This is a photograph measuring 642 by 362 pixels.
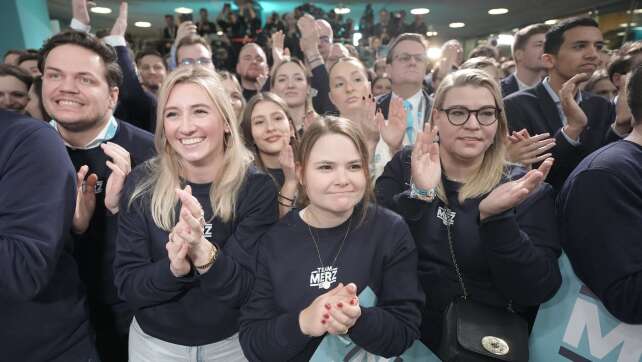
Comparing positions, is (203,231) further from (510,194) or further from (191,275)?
(510,194)

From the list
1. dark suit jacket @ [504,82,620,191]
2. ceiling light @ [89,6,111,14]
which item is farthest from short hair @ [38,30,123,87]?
ceiling light @ [89,6,111,14]

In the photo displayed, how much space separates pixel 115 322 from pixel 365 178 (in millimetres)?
1228

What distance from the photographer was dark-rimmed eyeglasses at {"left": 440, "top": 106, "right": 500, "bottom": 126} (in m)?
1.70

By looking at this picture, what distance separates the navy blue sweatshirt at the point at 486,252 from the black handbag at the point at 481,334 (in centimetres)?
9

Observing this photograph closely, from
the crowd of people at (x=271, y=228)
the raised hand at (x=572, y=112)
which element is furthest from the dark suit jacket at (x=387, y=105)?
the crowd of people at (x=271, y=228)

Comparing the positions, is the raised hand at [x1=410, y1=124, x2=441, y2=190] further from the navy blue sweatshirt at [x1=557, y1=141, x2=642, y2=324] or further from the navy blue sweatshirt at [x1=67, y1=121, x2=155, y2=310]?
the navy blue sweatshirt at [x1=67, y1=121, x2=155, y2=310]

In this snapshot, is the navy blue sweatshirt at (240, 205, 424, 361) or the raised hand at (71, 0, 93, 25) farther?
the raised hand at (71, 0, 93, 25)

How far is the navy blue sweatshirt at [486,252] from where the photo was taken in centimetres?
137

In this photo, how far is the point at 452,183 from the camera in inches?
65.6

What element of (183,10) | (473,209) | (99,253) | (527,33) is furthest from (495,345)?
(183,10)

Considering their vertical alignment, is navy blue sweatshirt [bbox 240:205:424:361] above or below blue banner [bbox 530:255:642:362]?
above

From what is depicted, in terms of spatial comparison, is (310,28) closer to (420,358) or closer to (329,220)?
(329,220)

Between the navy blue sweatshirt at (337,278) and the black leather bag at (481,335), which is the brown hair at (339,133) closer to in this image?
the navy blue sweatshirt at (337,278)

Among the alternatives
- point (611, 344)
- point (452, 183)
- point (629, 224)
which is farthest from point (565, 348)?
point (452, 183)
